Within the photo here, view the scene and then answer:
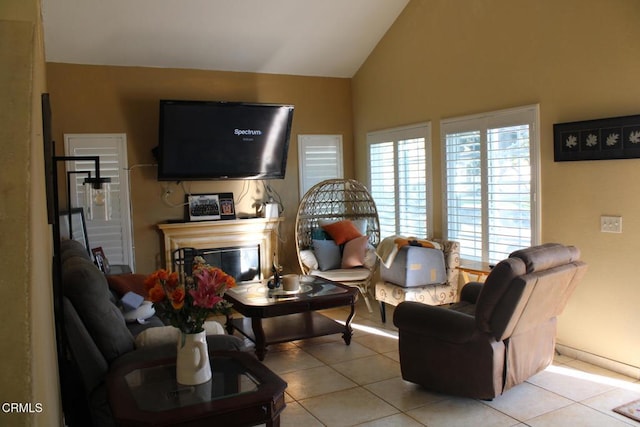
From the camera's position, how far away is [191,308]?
2.60 meters

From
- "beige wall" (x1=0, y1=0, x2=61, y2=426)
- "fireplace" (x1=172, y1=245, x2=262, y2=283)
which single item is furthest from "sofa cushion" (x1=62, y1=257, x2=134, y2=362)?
"fireplace" (x1=172, y1=245, x2=262, y2=283)

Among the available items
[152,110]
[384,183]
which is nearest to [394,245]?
[384,183]

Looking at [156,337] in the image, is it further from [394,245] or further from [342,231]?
[342,231]

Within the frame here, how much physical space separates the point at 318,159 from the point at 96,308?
427cm

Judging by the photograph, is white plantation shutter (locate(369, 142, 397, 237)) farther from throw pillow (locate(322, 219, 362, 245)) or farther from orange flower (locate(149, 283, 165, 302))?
orange flower (locate(149, 283, 165, 302))

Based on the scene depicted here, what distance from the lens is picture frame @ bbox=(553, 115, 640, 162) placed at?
12.4 feet

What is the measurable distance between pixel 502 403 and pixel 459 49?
3336mm

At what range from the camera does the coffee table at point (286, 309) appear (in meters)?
4.42

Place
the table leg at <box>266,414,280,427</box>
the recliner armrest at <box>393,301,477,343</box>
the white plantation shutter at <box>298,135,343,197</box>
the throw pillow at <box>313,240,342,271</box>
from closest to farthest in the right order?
1. the table leg at <box>266,414,280,427</box>
2. the recliner armrest at <box>393,301,477,343</box>
3. the throw pillow at <box>313,240,342,271</box>
4. the white plantation shutter at <box>298,135,343,197</box>

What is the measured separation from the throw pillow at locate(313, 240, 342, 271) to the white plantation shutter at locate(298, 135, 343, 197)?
1.00m

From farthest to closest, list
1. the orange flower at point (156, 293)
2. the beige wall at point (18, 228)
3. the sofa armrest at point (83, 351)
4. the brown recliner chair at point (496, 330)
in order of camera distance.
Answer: the brown recliner chair at point (496, 330), the sofa armrest at point (83, 351), the orange flower at point (156, 293), the beige wall at point (18, 228)

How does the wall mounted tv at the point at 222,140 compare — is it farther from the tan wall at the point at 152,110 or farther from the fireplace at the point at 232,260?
the fireplace at the point at 232,260

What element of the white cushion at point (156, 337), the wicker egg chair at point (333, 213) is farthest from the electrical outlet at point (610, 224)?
the white cushion at point (156, 337)

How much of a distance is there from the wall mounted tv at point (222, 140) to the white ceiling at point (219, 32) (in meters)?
0.63
